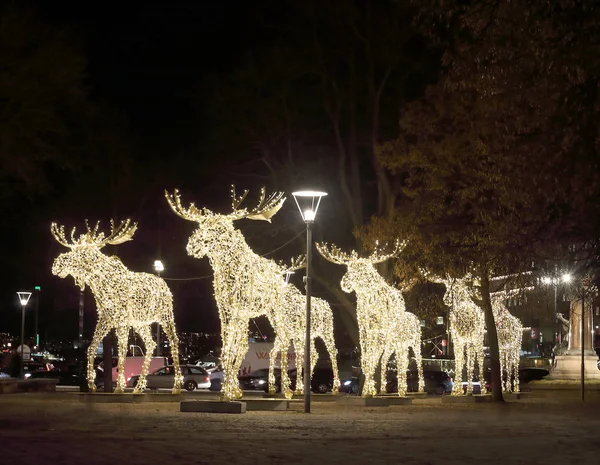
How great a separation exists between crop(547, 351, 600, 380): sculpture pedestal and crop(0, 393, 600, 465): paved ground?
23133 millimetres

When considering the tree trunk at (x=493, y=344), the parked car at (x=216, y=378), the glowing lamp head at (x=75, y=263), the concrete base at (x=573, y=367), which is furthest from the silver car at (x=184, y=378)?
the concrete base at (x=573, y=367)

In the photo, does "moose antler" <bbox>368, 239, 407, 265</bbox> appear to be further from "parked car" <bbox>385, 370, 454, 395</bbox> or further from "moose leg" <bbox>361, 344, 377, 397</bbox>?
"parked car" <bbox>385, 370, 454, 395</bbox>

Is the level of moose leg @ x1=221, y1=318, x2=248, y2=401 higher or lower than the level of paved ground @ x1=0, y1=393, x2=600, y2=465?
higher

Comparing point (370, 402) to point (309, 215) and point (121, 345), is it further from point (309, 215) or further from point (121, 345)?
point (121, 345)

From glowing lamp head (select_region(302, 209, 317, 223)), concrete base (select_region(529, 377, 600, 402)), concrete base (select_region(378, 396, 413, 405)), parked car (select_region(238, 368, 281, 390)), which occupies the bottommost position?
concrete base (select_region(378, 396, 413, 405))

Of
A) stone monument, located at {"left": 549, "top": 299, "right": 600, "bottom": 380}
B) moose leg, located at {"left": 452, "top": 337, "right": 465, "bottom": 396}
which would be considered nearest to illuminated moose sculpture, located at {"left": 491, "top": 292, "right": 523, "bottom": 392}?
moose leg, located at {"left": 452, "top": 337, "right": 465, "bottom": 396}

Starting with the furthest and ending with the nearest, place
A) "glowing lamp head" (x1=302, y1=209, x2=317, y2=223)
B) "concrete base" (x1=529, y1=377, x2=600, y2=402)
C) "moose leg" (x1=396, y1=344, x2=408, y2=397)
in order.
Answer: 1. "concrete base" (x1=529, y1=377, x2=600, y2=402)
2. "moose leg" (x1=396, y1=344, x2=408, y2=397)
3. "glowing lamp head" (x1=302, y1=209, x2=317, y2=223)

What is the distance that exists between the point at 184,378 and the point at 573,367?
1794cm

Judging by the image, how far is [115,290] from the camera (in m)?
31.7

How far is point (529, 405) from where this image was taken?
33156mm

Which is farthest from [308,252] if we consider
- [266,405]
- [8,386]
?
[8,386]

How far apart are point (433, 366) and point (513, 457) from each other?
131ft

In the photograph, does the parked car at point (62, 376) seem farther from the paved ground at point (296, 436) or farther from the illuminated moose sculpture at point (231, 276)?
the illuminated moose sculpture at point (231, 276)

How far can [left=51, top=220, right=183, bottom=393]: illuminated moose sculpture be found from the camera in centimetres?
3116
